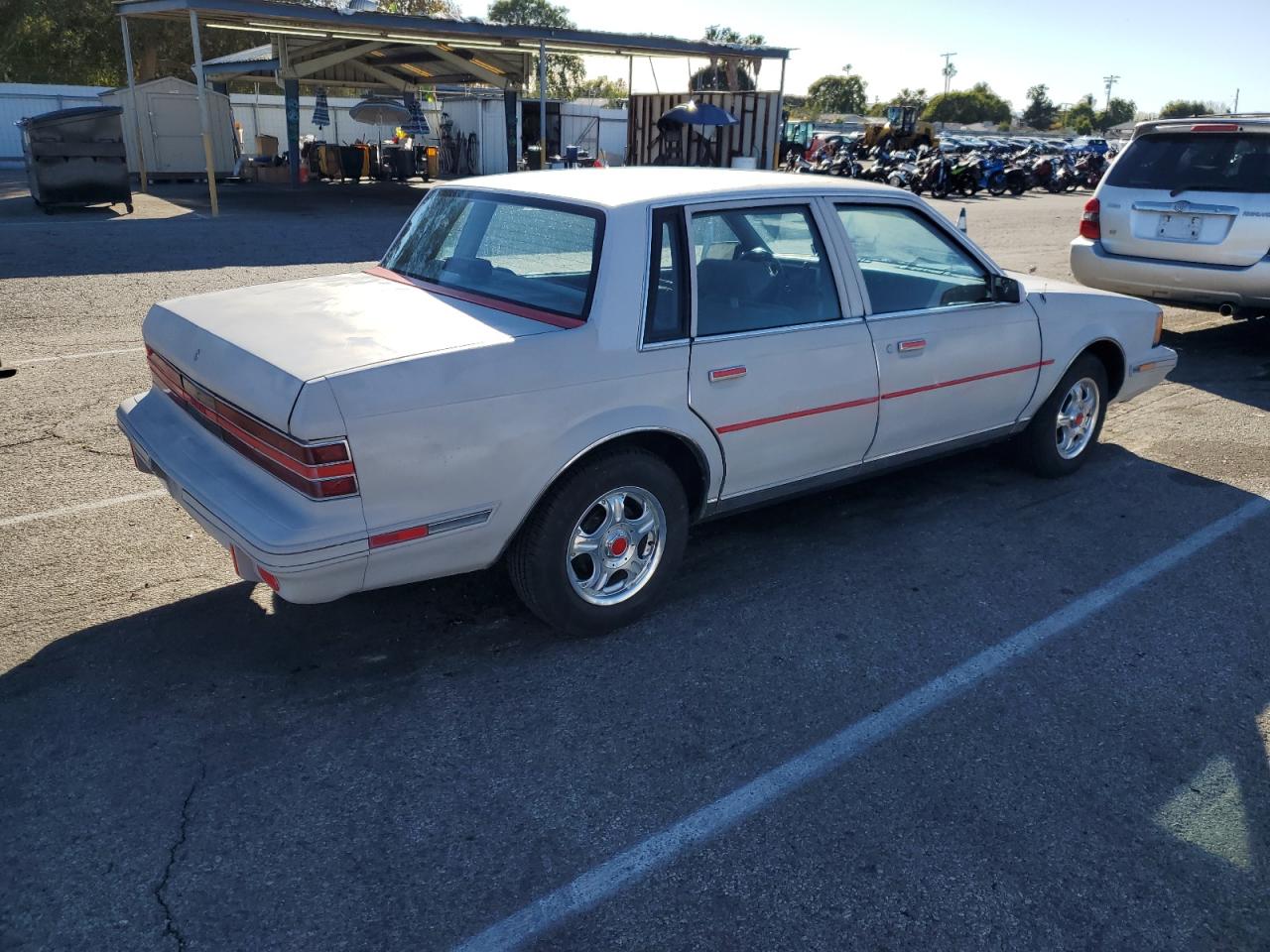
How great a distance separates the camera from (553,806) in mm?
2842

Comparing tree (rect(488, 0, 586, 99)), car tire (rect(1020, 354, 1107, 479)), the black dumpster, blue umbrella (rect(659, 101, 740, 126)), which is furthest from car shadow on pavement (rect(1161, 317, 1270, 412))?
tree (rect(488, 0, 586, 99))

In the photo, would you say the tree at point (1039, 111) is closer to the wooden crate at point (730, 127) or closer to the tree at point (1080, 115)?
the tree at point (1080, 115)

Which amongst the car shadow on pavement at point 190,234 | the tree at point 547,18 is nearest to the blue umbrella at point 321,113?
the car shadow on pavement at point 190,234

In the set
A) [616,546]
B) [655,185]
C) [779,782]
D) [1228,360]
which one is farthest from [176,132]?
[779,782]

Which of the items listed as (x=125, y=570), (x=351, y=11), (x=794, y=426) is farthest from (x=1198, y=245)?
(x=351, y=11)

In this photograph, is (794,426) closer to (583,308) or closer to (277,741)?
(583,308)

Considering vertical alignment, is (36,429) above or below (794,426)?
below

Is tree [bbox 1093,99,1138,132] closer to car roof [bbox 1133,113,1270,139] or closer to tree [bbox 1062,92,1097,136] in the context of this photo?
tree [bbox 1062,92,1097,136]

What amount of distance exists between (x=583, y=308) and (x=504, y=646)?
1.28m

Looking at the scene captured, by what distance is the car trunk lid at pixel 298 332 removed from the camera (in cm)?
309

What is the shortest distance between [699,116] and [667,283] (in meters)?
20.2

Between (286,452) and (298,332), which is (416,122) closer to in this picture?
(298,332)

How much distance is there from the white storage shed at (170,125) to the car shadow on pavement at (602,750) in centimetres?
2279

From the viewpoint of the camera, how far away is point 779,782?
Result: 2.97m
